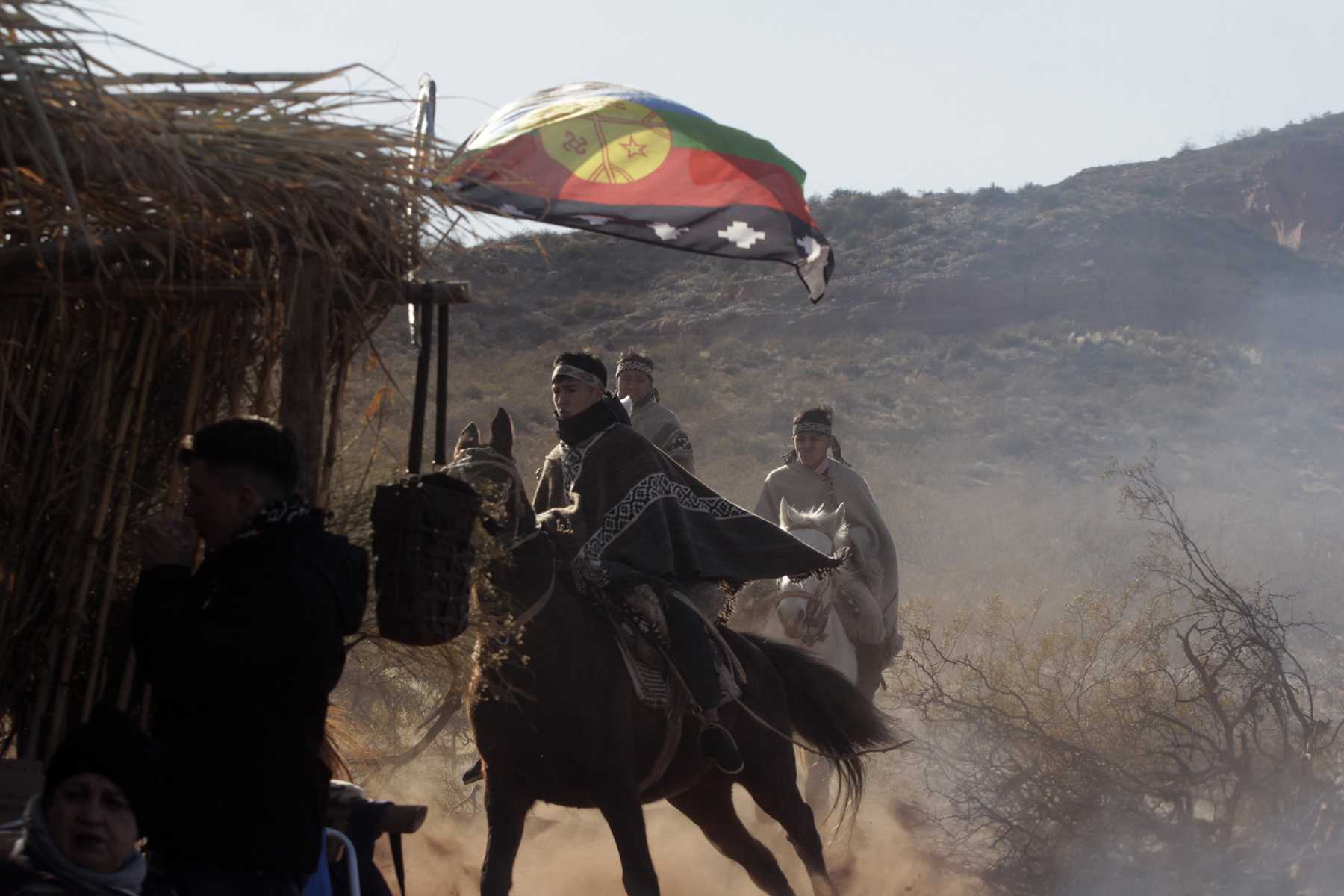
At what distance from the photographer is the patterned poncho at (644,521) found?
635 centimetres

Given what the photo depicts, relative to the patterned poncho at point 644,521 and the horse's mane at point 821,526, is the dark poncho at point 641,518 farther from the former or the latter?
the horse's mane at point 821,526

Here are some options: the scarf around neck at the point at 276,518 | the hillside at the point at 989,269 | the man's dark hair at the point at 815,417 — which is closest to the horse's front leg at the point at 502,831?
the scarf around neck at the point at 276,518

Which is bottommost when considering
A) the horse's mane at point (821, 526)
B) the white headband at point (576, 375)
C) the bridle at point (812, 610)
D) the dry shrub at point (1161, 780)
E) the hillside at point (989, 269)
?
the dry shrub at point (1161, 780)

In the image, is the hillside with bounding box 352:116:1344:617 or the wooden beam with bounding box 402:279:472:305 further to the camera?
the hillside with bounding box 352:116:1344:617

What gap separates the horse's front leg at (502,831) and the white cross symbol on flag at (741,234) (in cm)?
242

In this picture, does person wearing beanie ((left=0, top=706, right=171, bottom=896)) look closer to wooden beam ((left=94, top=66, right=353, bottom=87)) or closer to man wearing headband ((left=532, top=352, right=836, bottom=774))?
wooden beam ((left=94, top=66, right=353, bottom=87))

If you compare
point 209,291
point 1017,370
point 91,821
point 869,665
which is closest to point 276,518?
point 91,821

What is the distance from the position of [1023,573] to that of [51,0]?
730 inches

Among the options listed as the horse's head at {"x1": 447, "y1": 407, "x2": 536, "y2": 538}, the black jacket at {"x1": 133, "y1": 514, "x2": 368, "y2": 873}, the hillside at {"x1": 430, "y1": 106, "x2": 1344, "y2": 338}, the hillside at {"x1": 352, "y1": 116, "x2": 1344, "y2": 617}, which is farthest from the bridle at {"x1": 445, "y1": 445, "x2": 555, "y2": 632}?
the hillside at {"x1": 430, "y1": 106, "x2": 1344, "y2": 338}

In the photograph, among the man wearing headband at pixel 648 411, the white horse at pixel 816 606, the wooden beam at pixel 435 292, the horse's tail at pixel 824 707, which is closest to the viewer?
the wooden beam at pixel 435 292

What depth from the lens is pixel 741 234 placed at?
5762 millimetres

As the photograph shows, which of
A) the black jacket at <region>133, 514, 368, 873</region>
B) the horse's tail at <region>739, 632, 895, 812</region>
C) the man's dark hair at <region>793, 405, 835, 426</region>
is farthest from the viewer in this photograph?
the man's dark hair at <region>793, 405, 835, 426</region>

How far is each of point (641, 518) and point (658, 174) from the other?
1.42m

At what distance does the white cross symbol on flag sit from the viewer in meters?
5.69
